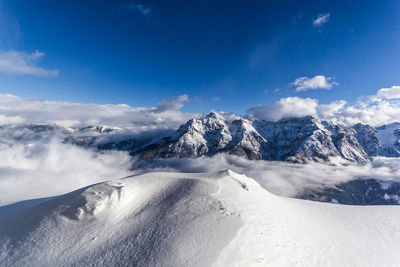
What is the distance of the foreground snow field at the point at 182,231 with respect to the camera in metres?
11.6

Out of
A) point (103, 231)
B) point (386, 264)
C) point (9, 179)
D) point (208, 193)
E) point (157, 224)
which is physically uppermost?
point (208, 193)

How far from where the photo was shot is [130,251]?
11508 millimetres

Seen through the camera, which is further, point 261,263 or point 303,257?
point 303,257

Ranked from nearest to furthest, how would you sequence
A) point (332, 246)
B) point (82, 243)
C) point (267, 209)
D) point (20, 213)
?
1. point (82, 243)
2. point (332, 246)
3. point (20, 213)
4. point (267, 209)

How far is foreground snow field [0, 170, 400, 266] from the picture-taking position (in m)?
11.6

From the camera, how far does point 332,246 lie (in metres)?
14.9

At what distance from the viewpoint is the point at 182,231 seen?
1280 centimetres

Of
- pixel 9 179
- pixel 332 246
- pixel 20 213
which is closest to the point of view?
pixel 332 246

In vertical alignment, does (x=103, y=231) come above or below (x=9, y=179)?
above

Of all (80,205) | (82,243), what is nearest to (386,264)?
(82,243)

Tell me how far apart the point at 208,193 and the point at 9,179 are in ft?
889

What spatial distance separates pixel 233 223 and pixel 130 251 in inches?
295

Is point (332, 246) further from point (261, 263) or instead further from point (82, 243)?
point (82, 243)

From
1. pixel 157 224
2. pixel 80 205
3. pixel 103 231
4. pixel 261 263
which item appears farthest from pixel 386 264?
pixel 80 205
